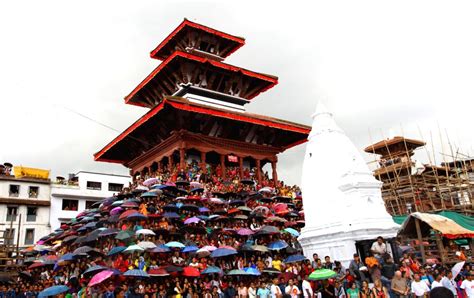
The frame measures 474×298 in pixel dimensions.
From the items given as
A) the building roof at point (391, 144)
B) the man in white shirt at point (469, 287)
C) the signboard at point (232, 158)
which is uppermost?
the building roof at point (391, 144)

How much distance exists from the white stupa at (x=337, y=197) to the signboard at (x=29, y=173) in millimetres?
32825

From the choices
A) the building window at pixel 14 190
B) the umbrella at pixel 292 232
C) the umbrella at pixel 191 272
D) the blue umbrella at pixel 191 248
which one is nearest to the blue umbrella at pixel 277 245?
the umbrella at pixel 292 232

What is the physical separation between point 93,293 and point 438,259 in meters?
12.3

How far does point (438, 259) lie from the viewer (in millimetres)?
15125

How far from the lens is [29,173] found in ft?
128

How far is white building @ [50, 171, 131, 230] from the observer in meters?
A: 38.2

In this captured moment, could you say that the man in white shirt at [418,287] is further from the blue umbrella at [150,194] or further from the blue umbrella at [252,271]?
the blue umbrella at [150,194]

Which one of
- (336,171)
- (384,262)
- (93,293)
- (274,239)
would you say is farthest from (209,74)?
(384,262)

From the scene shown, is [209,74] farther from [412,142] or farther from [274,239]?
[412,142]

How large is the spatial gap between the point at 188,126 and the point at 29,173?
77.3 ft

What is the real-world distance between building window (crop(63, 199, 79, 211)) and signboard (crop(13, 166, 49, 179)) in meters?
3.60

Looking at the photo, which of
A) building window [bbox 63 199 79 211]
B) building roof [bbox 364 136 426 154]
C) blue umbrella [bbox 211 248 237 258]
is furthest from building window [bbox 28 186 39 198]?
building roof [bbox 364 136 426 154]

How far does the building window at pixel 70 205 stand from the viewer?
128 feet

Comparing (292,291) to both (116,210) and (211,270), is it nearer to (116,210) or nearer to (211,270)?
(211,270)
